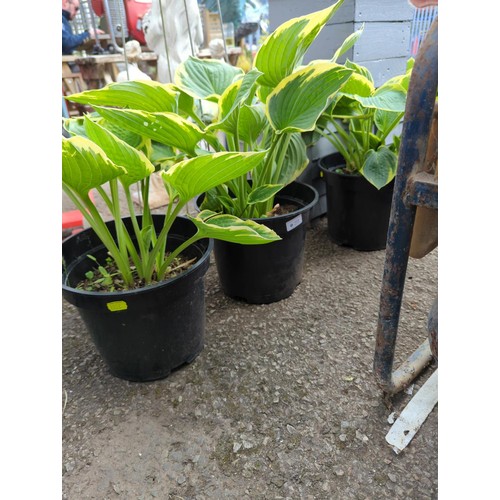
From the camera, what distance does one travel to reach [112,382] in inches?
37.0

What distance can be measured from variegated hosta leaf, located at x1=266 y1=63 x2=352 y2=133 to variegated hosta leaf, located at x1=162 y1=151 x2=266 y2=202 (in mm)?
214

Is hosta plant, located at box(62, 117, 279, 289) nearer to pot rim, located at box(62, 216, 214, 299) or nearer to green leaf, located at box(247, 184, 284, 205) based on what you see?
pot rim, located at box(62, 216, 214, 299)

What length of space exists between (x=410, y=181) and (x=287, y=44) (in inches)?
19.5

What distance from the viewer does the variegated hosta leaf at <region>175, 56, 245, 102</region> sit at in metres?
0.97

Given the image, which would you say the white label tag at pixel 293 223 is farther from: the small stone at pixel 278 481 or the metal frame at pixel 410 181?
the small stone at pixel 278 481

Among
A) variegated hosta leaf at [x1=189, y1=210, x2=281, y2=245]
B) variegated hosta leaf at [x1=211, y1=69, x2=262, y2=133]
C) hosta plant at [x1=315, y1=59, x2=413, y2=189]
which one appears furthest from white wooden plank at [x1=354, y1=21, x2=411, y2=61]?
variegated hosta leaf at [x1=189, y1=210, x2=281, y2=245]

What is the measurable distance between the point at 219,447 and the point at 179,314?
0.29 meters

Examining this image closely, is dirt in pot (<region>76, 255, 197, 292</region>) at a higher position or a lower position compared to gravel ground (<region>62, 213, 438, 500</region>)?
higher

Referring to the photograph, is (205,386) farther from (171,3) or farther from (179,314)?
(171,3)

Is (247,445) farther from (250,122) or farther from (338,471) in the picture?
(250,122)

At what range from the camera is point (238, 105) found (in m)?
0.89

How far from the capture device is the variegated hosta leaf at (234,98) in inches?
30.9

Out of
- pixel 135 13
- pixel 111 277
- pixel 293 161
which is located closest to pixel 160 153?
pixel 111 277

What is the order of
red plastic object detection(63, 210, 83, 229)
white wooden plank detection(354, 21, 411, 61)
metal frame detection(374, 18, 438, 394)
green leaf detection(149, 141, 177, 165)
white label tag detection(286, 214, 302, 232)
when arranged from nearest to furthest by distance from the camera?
metal frame detection(374, 18, 438, 394), green leaf detection(149, 141, 177, 165), white label tag detection(286, 214, 302, 232), white wooden plank detection(354, 21, 411, 61), red plastic object detection(63, 210, 83, 229)
